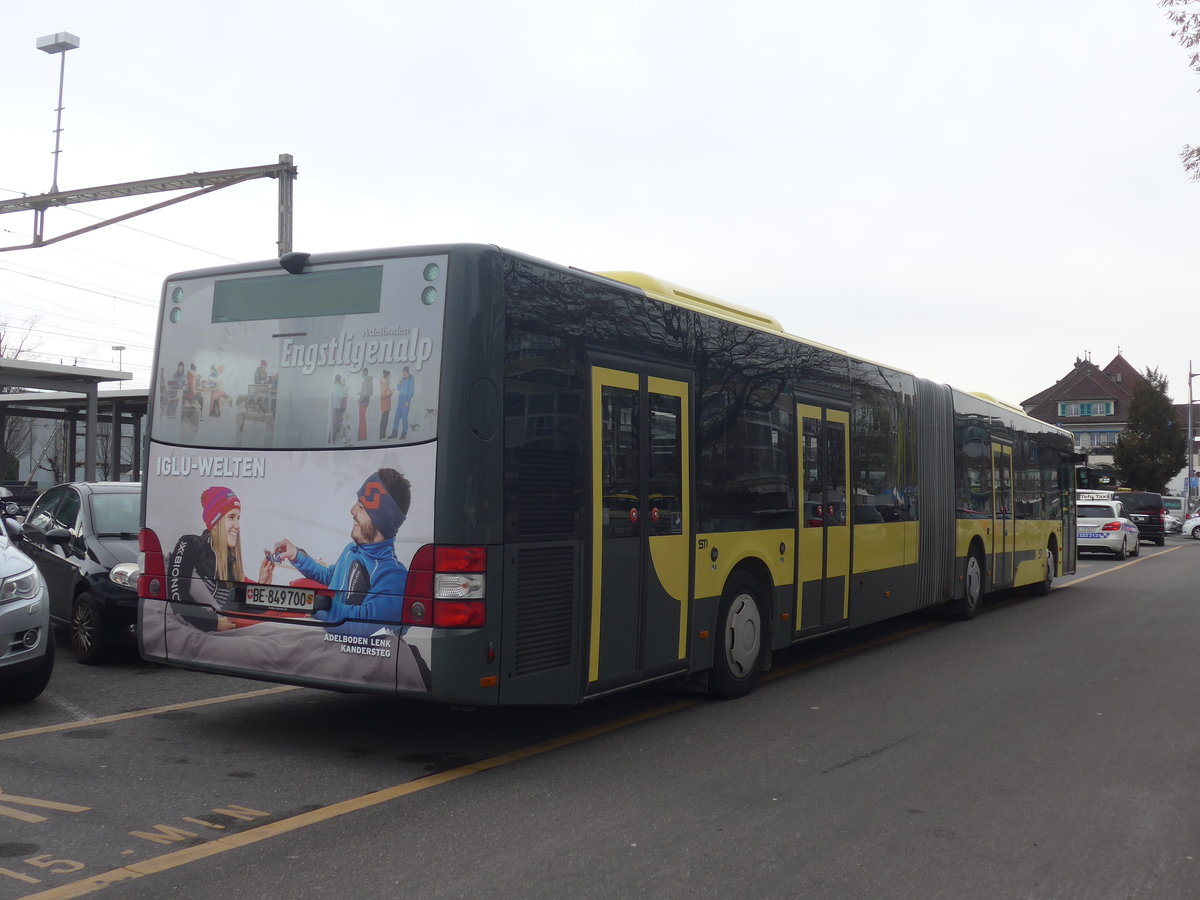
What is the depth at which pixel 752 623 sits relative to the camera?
29.1 ft

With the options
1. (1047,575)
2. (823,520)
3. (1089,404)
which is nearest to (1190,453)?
(1089,404)

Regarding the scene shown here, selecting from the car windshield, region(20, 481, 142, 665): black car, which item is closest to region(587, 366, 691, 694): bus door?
region(20, 481, 142, 665): black car

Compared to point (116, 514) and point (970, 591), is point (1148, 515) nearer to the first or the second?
point (970, 591)

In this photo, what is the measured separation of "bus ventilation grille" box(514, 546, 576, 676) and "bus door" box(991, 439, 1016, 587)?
416 inches

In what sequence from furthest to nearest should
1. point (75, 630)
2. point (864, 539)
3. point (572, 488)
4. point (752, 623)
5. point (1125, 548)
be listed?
1. point (1125, 548)
2. point (864, 539)
3. point (75, 630)
4. point (752, 623)
5. point (572, 488)

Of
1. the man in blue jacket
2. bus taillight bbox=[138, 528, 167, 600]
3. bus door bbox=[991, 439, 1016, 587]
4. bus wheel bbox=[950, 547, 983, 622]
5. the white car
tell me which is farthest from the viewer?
the white car

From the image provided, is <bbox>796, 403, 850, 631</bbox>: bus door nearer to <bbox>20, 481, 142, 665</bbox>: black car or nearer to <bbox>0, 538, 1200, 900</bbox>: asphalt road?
<bbox>0, 538, 1200, 900</bbox>: asphalt road

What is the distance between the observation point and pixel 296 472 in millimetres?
6500

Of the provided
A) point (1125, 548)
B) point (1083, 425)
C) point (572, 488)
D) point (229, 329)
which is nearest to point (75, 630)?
point (229, 329)

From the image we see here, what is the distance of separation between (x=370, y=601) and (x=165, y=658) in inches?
65.4

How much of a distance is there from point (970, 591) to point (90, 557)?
10.5 metres

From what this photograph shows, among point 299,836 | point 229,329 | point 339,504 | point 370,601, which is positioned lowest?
point 299,836

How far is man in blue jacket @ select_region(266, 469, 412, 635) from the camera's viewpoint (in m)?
6.11

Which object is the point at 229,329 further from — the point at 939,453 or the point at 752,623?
the point at 939,453
